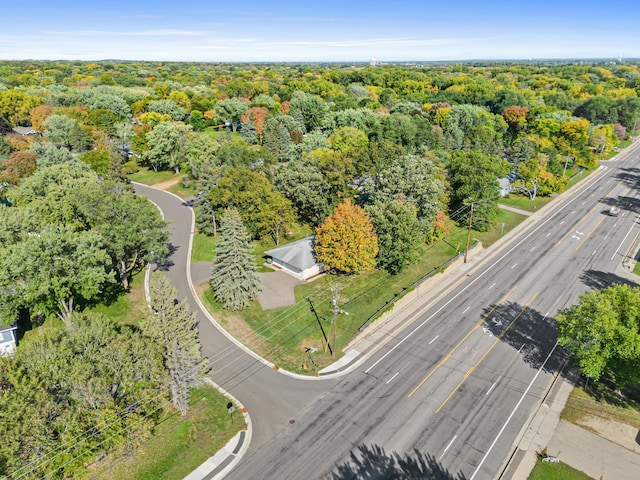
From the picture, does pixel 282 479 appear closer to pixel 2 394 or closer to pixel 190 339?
pixel 190 339

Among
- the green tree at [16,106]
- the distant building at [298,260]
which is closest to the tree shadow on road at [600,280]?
the distant building at [298,260]

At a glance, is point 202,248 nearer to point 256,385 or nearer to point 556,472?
point 256,385

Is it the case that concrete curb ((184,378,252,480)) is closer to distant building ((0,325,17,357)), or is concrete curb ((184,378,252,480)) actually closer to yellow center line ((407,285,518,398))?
yellow center line ((407,285,518,398))

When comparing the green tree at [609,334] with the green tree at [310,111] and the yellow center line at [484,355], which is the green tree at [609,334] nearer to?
the yellow center line at [484,355]

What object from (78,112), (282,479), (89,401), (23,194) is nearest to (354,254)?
(282,479)

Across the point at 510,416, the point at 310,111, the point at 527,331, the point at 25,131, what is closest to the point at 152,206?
the point at 510,416

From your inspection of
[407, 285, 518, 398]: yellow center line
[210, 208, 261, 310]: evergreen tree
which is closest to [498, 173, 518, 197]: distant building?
[407, 285, 518, 398]: yellow center line
